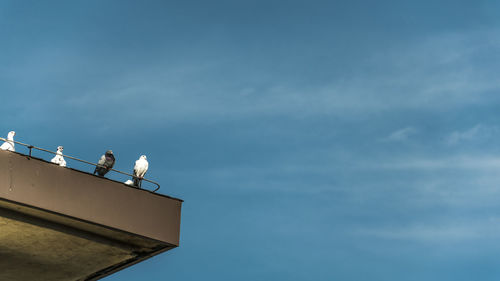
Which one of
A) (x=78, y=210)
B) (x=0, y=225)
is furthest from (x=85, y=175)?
(x=0, y=225)

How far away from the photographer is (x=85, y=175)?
1156 inches

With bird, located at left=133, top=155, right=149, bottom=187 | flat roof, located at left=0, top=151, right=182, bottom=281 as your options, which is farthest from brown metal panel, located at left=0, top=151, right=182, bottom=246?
bird, located at left=133, top=155, right=149, bottom=187

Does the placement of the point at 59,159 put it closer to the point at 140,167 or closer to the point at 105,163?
the point at 105,163

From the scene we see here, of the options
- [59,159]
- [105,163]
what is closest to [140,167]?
[105,163]

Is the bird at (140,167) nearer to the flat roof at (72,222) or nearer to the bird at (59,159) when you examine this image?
the flat roof at (72,222)

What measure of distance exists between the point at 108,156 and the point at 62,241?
376 cm

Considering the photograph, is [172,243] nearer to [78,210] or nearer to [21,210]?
[78,210]

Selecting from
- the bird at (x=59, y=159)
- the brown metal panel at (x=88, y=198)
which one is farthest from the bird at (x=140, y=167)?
the bird at (x=59, y=159)

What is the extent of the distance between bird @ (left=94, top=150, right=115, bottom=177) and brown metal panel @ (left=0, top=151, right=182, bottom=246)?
687 millimetres

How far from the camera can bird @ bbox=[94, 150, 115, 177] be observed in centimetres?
3038

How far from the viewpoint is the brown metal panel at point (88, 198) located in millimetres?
27547

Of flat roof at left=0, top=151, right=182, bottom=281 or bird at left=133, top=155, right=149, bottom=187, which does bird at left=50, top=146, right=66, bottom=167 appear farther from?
bird at left=133, top=155, right=149, bottom=187

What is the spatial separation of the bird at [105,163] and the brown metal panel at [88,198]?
0.69m

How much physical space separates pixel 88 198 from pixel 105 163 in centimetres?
185
